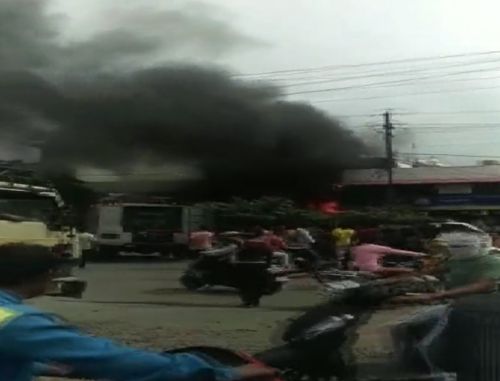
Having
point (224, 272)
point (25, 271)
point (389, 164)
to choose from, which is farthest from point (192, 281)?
point (25, 271)

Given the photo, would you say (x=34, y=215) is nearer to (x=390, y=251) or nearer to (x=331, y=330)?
(x=331, y=330)

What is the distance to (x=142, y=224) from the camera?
9.82 ft

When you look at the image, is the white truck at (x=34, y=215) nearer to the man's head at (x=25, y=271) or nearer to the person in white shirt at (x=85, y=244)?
the person in white shirt at (x=85, y=244)

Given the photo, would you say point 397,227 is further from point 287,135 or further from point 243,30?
point 243,30

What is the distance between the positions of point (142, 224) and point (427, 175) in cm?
95

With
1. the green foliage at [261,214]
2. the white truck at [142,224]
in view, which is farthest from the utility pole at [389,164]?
the white truck at [142,224]

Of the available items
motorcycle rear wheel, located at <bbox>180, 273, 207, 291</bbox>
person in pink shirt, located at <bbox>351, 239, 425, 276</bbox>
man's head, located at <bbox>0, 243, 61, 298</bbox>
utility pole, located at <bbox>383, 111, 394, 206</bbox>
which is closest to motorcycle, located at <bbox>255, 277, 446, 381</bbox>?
person in pink shirt, located at <bbox>351, 239, 425, 276</bbox>

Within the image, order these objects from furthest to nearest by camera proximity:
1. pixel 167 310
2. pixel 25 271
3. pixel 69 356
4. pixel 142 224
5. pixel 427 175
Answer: pixel 167 310
pixel 142 224
pixel 427 175
pixel 25 271
pixel 69 356

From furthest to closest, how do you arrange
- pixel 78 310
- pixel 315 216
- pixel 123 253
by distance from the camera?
pixel 78 310
pixel 123 253
pixel 315 216

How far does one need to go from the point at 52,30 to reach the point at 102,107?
0.27m

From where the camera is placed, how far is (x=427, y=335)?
325 centimetres

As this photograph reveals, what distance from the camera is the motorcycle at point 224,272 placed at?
10.3 ft

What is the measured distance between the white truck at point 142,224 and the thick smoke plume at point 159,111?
13 cm

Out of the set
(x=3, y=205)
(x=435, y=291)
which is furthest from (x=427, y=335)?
(x=3, y=205)
